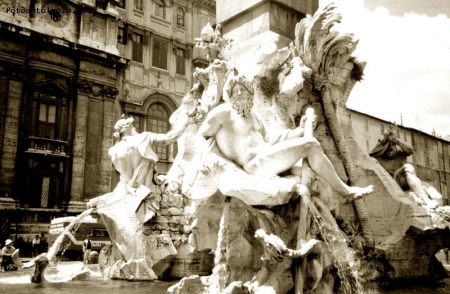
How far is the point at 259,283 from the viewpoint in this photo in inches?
192

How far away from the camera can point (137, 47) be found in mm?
28000

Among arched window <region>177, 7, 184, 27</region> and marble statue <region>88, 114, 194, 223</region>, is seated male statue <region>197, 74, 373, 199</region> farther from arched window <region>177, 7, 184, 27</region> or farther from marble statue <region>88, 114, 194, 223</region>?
arched window <region>177, 7, 184, 27</region>

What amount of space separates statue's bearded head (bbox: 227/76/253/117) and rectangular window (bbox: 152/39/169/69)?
77.2 feet

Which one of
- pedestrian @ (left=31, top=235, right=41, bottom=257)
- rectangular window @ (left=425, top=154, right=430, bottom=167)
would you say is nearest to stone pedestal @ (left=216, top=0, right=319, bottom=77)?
rectangular window @ (left=425, top=154, right=430, bottom=167)

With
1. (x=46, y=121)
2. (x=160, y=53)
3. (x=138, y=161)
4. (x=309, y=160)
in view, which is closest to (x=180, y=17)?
(x=160, y=53)

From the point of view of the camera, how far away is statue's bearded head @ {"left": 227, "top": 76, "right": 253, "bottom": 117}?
5.72 metres

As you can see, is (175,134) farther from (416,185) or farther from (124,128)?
(416,185)

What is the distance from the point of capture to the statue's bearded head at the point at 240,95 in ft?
18.8

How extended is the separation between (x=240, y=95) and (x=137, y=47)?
23.7 meters

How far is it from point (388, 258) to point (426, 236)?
2.88 feet

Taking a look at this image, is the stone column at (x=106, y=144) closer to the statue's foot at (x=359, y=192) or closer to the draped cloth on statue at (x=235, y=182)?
the draped cloth on statue at (x=235, y=182)

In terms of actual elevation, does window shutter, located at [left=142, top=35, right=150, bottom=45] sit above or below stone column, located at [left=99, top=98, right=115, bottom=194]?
above

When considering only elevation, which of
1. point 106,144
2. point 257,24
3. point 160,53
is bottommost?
point 257,24

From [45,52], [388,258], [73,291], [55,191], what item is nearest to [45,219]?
[55,191]
